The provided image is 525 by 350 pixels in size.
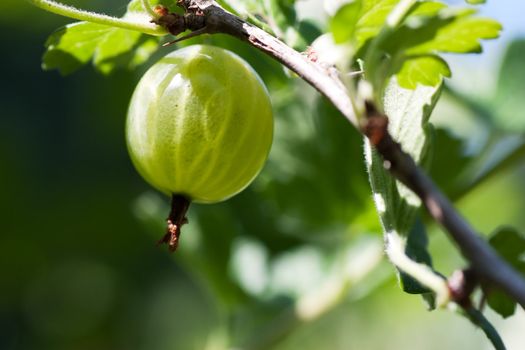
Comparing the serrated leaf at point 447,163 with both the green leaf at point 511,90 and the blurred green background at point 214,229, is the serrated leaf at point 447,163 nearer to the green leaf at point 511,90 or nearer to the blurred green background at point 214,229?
the blurred green background at point 214,229

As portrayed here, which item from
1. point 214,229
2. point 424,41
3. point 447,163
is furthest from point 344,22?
point 214,229

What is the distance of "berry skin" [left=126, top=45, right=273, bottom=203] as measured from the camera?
34.7 inches

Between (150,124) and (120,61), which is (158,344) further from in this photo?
(150,124)

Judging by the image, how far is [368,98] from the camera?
648 millimetres

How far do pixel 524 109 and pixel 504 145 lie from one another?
5.7 inches

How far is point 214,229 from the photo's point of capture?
5.82 ft

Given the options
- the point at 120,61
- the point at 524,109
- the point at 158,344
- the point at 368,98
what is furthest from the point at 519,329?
the point at 368,98

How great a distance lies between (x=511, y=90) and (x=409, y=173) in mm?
1228

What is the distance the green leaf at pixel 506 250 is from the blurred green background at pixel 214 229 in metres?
0.50

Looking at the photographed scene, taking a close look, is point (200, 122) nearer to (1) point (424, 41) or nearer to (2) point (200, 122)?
(2) point (200, 122)

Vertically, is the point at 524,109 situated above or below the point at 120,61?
below

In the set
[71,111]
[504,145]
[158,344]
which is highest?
[504,145]

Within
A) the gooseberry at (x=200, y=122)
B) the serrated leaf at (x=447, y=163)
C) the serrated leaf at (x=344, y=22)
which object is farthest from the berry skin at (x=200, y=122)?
the serrated leaf at (x=447, y=163)

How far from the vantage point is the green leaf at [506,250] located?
93 cm
